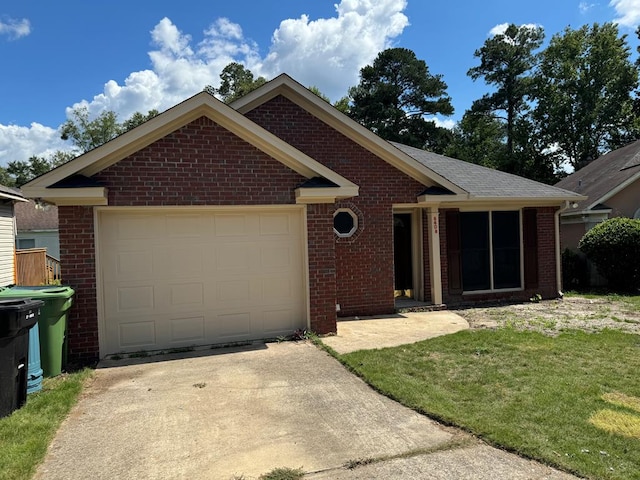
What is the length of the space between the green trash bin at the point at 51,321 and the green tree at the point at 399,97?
31511mm

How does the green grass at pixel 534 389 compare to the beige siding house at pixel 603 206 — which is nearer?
the green grass at pixel 534 389

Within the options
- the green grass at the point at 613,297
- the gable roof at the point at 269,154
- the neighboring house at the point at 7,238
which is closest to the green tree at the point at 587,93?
the green grass at the point at 613,297

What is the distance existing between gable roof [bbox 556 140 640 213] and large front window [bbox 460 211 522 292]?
6028 millimetres

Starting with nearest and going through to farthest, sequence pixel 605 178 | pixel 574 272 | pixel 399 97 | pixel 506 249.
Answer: pixel 506 249, pixel 574 272, pixel 605 178, pixel 399 97

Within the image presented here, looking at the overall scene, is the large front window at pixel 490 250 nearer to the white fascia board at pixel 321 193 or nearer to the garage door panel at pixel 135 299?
the white fascia board at pixel 321 193

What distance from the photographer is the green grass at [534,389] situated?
147 inches

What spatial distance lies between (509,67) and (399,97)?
918cm

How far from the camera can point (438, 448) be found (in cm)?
379

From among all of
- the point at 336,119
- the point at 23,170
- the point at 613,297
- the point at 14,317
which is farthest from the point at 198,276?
the point at 23,170

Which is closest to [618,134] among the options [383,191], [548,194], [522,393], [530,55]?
[530,55]

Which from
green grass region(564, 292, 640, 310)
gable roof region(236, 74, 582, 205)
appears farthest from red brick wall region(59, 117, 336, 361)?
green grass region(564, 292, 640, 310)

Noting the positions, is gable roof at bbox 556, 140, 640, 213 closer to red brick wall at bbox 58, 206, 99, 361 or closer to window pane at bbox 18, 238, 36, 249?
red brick wall at bbox 58, 206, 99, 361

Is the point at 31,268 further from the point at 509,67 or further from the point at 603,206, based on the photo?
the point at 509,67

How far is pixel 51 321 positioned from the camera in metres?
5.87
